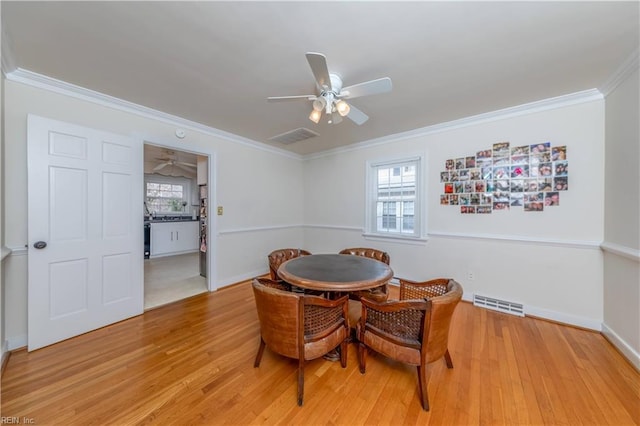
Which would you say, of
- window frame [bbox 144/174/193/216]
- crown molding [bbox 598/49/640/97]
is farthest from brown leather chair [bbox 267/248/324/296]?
window frame [bbox 144/174/193/216]

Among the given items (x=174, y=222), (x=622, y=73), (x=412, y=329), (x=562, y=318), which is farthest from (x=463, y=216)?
(x=174, y=222)

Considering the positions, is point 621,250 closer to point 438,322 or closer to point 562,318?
point 562,318

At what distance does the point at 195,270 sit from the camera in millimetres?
4695

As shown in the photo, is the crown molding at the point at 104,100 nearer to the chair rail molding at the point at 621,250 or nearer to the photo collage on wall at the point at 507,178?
the photo collage on wall at the point at 507,178

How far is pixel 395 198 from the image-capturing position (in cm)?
381

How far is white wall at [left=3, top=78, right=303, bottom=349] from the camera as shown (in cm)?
205

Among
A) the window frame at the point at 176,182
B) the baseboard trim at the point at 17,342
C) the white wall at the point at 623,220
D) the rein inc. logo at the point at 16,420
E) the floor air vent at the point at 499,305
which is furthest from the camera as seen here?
the window frame at the point at 176,182

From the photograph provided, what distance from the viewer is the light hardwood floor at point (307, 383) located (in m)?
1.42

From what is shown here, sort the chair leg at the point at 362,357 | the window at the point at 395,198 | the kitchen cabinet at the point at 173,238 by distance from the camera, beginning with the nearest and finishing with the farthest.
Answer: the chair leg at the point at 362,357, the window at the point at 395,198, the kitchen cabinet at the point at 173,238

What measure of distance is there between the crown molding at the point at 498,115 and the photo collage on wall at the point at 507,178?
1.20ft

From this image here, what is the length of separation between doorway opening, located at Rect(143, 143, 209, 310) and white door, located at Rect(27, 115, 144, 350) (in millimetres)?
1119

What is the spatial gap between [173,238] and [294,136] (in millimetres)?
4768

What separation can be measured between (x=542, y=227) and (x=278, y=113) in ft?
11.0

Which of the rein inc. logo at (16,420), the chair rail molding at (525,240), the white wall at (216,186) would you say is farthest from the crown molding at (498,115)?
the rein inc. logo at (16,420)
